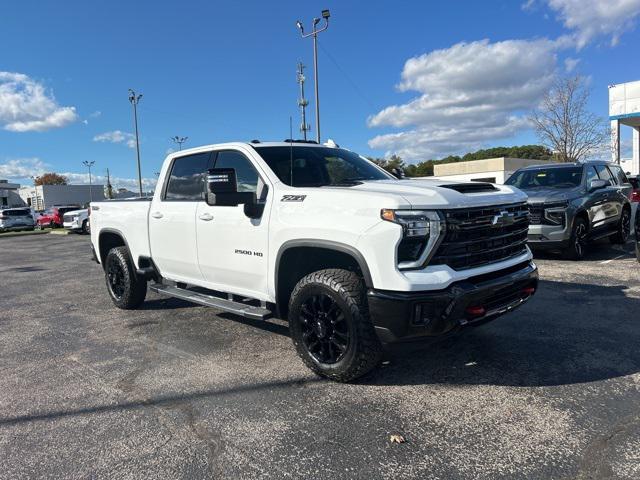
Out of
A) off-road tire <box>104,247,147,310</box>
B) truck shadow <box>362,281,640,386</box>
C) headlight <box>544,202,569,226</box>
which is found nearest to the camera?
truck shadow <box>362,281,640,386</box>

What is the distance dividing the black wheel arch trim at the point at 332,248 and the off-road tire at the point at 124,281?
2.96m

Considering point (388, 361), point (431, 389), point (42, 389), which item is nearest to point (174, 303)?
point (42, 389)

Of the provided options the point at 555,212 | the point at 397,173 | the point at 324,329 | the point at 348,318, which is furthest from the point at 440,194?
the point at 555,212

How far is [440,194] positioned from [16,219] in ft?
116

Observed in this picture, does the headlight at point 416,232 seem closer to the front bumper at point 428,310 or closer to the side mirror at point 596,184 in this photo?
the front bumper at point 428,310

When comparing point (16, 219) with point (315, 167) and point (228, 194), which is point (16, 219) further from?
point (228, 194)

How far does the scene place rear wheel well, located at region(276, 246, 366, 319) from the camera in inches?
154

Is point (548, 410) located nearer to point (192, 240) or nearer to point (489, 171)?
point (192, 240)

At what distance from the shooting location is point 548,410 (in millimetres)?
3326

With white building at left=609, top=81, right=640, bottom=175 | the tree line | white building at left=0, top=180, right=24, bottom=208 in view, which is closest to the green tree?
white building at left=0, top=180, right=24, bottom=208

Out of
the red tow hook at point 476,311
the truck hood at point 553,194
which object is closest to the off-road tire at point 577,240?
the truck hood at point 553,194

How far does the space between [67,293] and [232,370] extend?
17.2ft

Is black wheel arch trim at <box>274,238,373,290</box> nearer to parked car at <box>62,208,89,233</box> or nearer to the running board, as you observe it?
the running board

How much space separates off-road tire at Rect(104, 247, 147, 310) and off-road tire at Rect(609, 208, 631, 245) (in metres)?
9.41
